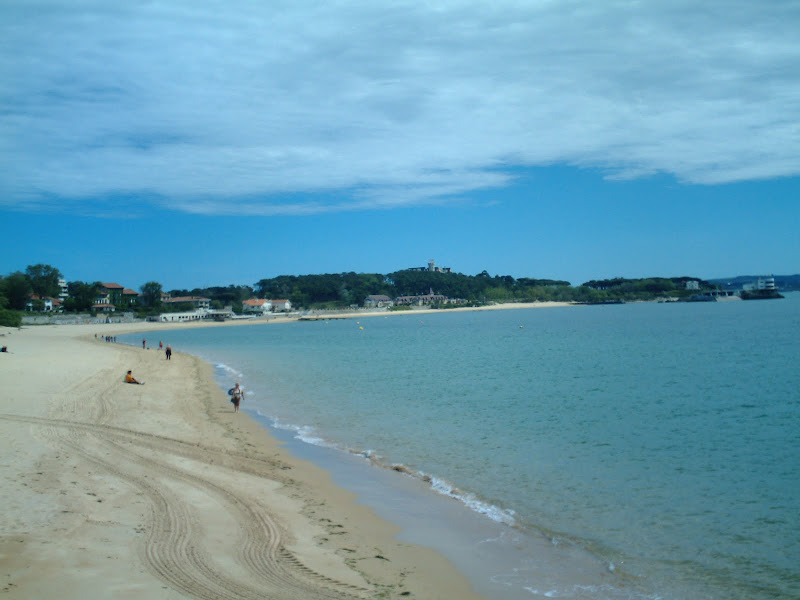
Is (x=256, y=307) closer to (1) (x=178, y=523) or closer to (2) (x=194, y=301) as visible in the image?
(2) (x=194, y=301)

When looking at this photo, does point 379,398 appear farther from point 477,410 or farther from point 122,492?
point 122,492

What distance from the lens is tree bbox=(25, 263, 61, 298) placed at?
4680 inches

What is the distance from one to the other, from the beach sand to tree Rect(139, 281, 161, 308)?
417 feet

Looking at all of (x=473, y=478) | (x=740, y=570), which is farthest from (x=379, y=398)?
(x=740, y=570)

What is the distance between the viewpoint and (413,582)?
727cm

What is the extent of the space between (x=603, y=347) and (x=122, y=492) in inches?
1643

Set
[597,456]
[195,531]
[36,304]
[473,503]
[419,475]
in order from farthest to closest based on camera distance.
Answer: [36,304] < [597,456] < [419,475] < [473,503] < [195,531]

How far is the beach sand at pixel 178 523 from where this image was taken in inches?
252

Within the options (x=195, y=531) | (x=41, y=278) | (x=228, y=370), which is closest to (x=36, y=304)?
(x=41, y=278)

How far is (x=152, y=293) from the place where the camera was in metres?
136

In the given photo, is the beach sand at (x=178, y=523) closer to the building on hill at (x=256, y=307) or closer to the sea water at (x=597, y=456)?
the sea water at (x=597, y=456)

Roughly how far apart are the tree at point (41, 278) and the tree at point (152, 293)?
17.9 meters

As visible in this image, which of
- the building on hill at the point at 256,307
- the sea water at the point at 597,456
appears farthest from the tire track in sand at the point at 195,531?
the building on hill at the point at 256,307

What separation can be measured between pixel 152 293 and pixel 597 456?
136 metres
